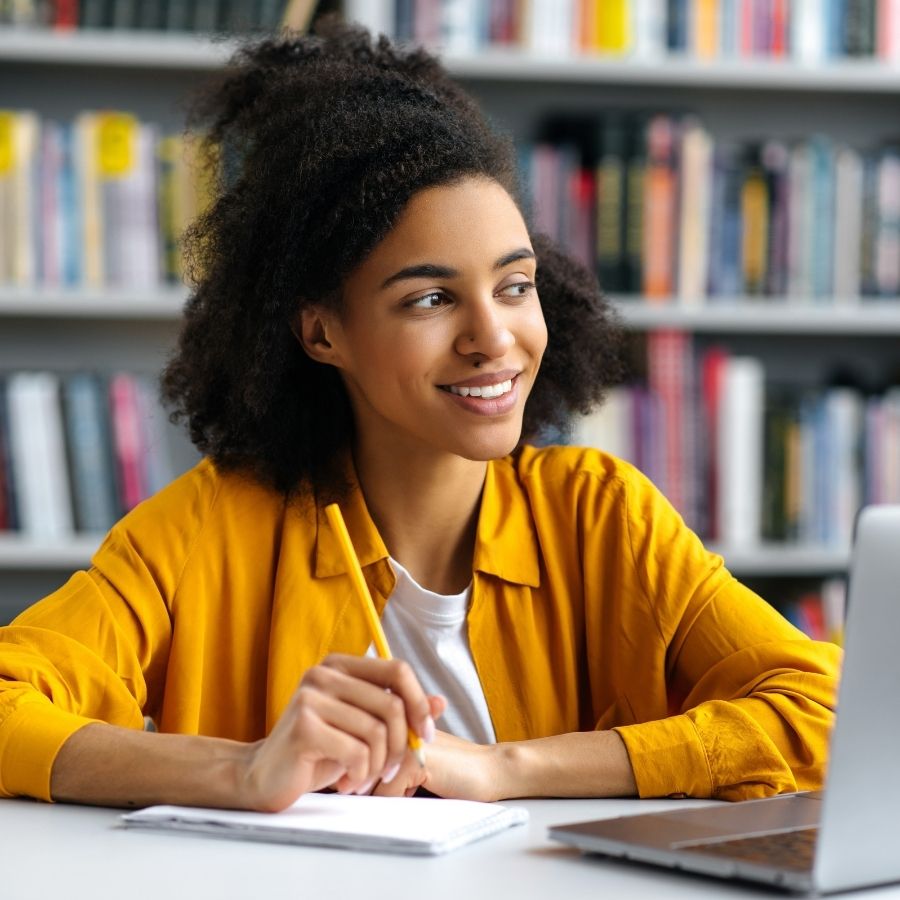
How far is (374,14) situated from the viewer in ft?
7.83

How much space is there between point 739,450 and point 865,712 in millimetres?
1712

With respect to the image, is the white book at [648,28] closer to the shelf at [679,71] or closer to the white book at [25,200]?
the shelf at [679,71]

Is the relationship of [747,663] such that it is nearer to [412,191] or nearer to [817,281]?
[412,191]

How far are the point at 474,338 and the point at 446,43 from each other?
3.98 ft

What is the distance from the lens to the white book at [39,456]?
2320 millimetres

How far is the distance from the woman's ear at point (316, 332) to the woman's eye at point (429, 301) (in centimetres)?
12

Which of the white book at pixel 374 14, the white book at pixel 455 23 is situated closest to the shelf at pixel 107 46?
the white book at pixel 374 14

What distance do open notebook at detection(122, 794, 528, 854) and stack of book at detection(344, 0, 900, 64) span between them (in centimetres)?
168

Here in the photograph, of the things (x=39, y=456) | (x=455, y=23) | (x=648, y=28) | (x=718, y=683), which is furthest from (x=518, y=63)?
(x=718, y=683)

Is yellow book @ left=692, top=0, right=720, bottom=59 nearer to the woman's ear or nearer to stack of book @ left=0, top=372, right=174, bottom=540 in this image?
stack of book @ left=0, top=372, right=174, bottom=540

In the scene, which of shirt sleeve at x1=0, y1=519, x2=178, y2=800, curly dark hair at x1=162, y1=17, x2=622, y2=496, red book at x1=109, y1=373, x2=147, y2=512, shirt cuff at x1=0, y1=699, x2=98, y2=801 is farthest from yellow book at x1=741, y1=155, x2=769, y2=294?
shirt cuff at x1=0, y1=699, x2=98, y2=801

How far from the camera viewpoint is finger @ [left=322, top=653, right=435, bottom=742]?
984 millimetres

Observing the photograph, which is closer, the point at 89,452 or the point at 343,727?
the point at 343,727

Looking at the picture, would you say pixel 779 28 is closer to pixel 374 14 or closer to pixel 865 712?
pixel 374 14
